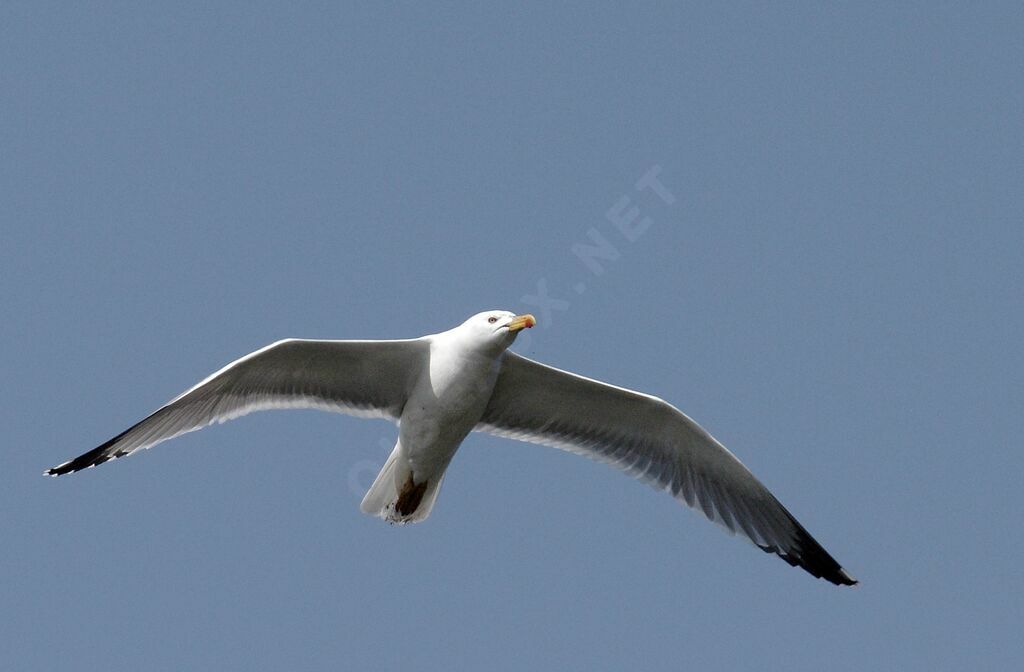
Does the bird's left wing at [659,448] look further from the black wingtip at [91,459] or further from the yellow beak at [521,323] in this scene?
the black wingtip at [91,459]

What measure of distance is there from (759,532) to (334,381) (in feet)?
11.2

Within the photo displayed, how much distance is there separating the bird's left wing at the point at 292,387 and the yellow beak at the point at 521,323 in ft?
2.60

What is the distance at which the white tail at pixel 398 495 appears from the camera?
9758mm

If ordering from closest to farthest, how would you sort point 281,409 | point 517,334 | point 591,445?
1. point 517,334
2. point 281,409
3. point 591,445

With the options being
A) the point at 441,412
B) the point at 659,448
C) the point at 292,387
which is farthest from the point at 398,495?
the point at 659,448

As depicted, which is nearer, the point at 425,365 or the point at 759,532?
the point at 425,365

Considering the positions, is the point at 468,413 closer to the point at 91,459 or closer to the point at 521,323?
the point at 521,323

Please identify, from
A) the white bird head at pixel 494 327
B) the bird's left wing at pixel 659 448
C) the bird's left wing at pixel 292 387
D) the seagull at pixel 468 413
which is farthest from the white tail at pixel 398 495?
the white bird head at pixel 494 327

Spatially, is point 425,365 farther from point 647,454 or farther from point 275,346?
point 647,454

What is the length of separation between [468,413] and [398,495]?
894mm

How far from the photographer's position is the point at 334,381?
9.73 m

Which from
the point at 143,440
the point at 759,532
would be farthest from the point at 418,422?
the point at 759,532

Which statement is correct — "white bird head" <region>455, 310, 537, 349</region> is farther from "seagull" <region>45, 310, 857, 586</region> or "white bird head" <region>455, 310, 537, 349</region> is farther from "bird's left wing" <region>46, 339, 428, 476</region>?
"bird's left wing" <region>46, 339, 428, 476</region>

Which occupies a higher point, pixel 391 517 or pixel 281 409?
pixel 281 409
